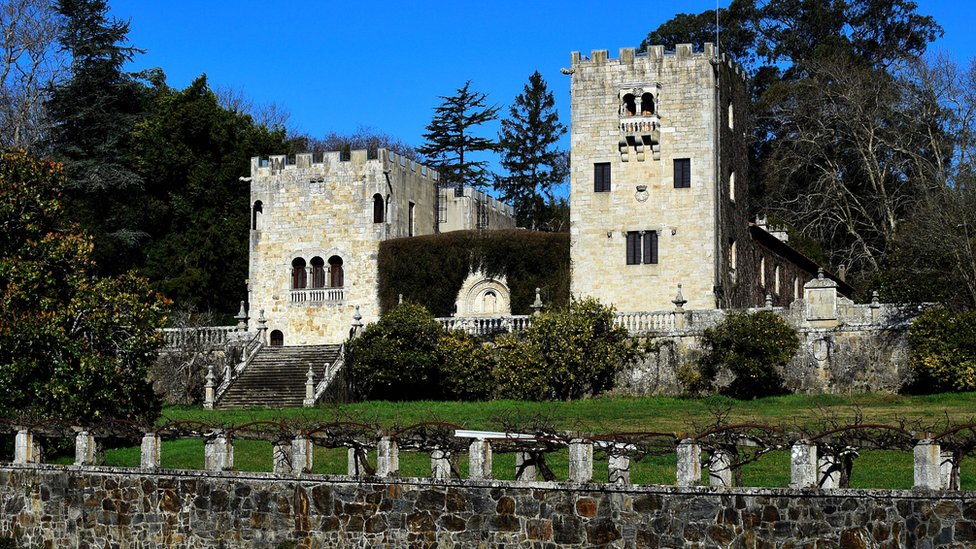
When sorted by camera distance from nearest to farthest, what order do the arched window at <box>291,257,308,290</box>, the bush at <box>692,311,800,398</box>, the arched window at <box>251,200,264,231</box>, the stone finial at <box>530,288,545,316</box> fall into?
the bush at <box>692,311,800,398</box> < the stone finial at <box>530,288,545,316</box> < the arched window at <box>291,257,308,290</box> < the arched window at <box>251,200,264,231</box>

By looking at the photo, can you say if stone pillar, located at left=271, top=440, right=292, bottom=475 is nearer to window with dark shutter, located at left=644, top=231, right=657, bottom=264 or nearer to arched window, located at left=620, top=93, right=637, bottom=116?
window with dark shutter, located at left=644, top=231, right=657, bottom=264

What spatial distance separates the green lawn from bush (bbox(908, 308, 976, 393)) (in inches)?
35.2

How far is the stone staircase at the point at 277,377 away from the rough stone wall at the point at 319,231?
3.67m

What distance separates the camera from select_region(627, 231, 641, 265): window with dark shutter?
47375mm

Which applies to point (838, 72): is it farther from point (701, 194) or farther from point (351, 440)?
point (351, 440)

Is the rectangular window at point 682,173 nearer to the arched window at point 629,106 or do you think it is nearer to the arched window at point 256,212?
the arched window at point 629,106

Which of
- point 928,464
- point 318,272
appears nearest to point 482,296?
point 318,272

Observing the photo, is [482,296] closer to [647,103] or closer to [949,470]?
[647,103]

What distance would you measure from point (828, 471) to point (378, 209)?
32751 mm

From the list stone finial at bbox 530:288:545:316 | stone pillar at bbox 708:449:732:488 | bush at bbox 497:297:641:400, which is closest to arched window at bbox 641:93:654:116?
stone finial at bbox 530:288:545:316

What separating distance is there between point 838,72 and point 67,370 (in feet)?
118

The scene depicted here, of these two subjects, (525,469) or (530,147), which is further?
(530,147)

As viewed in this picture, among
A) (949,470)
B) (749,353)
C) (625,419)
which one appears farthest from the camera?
(749,353)

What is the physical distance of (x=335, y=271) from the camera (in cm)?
5212
